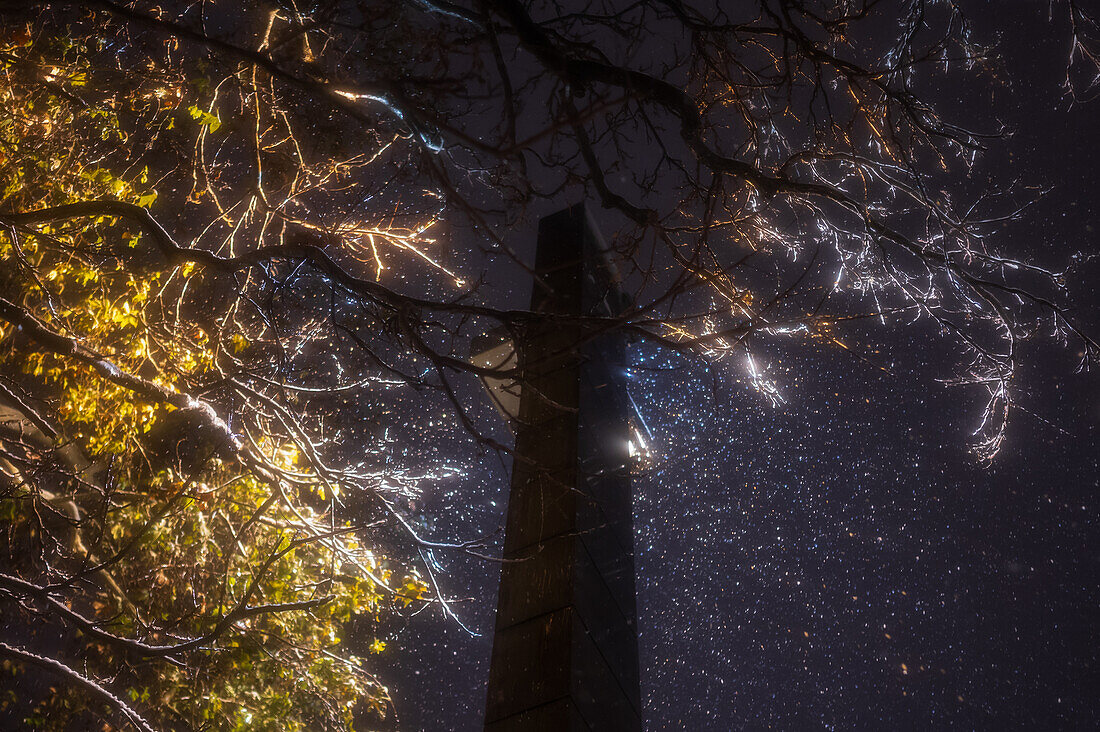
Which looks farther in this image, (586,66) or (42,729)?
(42,729)

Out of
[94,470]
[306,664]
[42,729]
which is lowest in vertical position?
[42,729]

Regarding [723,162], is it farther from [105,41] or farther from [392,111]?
[105,41]

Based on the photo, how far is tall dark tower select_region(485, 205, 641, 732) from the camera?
3.34 metres

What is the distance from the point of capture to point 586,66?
4.22 meters

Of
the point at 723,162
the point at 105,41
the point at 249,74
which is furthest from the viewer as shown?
the point at 105,41

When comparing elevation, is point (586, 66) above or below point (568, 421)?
above

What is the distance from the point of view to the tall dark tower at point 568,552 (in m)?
3.34

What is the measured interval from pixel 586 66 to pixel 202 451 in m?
5.67

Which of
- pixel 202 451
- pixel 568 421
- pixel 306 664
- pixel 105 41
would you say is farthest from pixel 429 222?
pixel 306 664

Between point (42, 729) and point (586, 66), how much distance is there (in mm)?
8070

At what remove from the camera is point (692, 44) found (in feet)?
16.0

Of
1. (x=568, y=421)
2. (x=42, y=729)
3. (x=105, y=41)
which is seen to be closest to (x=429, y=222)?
(x=568, y=421)

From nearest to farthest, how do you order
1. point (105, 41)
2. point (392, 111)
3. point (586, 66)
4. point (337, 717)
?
point (392, 111), point (586, 66), point (105, 41), point (337, 717)

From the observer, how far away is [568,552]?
3.74m
